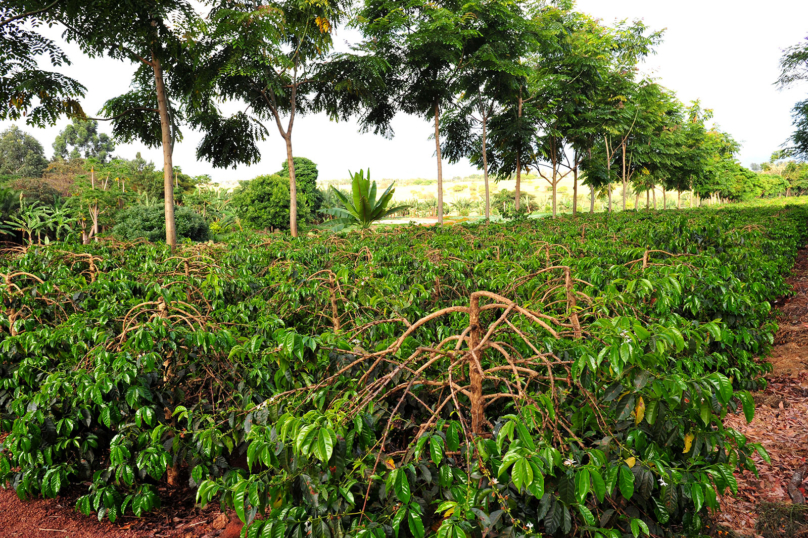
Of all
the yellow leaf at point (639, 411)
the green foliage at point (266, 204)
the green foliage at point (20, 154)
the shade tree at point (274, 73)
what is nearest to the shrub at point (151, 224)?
the shade tree at point (274, 73)

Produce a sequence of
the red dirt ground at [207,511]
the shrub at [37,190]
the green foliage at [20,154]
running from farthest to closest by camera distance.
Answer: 1. the green foliage at [20,154]
2. the shrub at [37,190]
3. the red dirt ground at [207,511]

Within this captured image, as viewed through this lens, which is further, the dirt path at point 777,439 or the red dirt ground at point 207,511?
the red dirt ground at point 207,511

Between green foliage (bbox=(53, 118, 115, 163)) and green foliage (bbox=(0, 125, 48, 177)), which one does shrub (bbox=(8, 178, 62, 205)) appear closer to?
green foliage (bbox=(0, 125, 48, 177))

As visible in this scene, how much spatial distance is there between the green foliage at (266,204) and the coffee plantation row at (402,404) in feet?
74.7

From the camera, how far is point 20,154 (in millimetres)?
46562

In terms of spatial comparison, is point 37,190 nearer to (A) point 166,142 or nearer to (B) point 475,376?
(A) point 166,142

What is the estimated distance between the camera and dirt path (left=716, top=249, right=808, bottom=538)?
2799 mm

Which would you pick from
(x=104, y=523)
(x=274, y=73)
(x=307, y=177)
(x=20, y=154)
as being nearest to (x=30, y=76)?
(x=274, y=73)

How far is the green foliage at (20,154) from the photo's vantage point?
42.7m

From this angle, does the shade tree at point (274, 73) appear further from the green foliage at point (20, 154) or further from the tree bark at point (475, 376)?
the green foliage at point (20, 154)

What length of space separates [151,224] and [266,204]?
34.8 ft

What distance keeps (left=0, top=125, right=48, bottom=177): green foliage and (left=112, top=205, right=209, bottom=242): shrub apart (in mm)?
34635

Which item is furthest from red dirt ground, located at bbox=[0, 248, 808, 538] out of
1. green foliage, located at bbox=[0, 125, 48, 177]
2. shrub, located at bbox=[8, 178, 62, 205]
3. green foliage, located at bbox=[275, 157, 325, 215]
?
green foliage, located at bbox=[0, 125, 48, 177]

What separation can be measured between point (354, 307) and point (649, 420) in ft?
7.32
